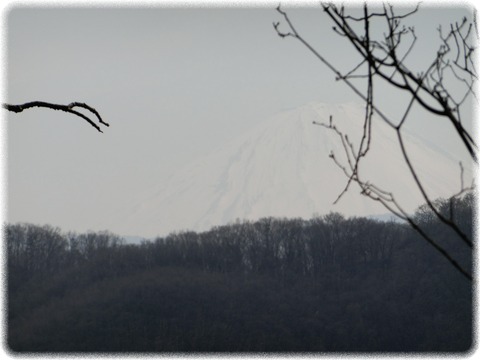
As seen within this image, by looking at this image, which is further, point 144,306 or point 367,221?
point 367,221

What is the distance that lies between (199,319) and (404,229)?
1918 cm

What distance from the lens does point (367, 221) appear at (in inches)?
2459

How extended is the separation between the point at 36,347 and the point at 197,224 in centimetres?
7944

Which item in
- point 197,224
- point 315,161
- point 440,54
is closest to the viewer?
point 440,54

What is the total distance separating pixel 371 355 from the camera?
55531 mm

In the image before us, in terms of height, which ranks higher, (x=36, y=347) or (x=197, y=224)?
(x=197, y=224)

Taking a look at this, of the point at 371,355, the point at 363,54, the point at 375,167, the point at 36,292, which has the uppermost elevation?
the point at 375,167

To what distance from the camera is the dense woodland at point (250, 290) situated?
52.0 m

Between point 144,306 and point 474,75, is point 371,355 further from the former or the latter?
point 474,75

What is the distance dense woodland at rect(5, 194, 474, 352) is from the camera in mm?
52031

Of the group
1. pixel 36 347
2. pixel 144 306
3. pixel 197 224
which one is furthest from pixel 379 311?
pixel 197 224

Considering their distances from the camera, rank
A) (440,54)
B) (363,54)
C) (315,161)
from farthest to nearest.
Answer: (315,161), (440,54), (363,54)

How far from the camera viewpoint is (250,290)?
56812 mm

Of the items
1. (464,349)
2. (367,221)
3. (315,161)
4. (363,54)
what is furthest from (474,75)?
(315,161)
